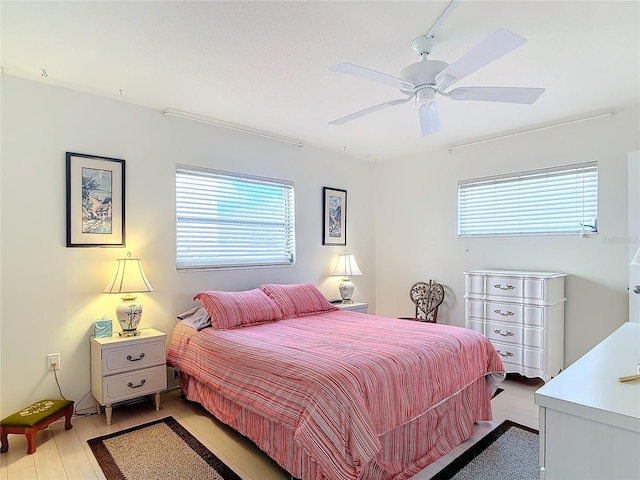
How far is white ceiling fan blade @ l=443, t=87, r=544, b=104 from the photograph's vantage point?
2.01 meters

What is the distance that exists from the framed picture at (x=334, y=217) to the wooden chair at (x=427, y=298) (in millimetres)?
1073

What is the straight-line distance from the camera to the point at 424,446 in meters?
2.23

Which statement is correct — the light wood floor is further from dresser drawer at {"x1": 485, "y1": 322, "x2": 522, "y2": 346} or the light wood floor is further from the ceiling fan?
the ceiling fan

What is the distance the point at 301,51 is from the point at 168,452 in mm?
2612

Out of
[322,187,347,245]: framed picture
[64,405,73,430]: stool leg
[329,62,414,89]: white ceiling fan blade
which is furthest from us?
[322,187,347,245]: framed picture

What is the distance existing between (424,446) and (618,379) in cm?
139

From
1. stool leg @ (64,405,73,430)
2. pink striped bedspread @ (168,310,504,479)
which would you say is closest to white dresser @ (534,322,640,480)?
pink striped bedspread @ (168,310,504,479)

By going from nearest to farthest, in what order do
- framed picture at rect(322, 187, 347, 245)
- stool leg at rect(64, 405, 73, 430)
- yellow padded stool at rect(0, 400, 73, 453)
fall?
yellow padded stool at rect(0, 400, 73, 453)
stool leg at rect(64, 405, 73, 430)
framed picture at rect(322, 187, 347, 245)

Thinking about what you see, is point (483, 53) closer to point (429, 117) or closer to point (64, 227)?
point (429, 117)

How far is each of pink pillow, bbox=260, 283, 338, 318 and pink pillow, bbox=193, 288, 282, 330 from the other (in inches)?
4.0

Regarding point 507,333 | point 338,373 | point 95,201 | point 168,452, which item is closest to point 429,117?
point 338,373

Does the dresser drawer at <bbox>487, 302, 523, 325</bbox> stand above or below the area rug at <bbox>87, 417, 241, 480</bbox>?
above

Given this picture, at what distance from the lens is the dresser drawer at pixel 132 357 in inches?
106

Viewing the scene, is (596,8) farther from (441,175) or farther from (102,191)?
(102,191)
